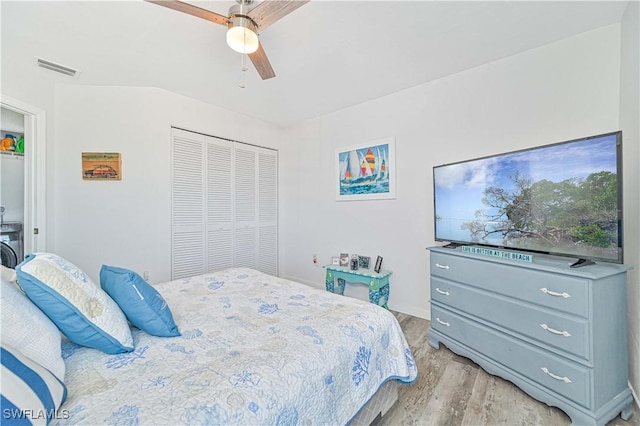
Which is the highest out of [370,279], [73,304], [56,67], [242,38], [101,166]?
[56,67]

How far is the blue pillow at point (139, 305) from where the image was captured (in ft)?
4.22

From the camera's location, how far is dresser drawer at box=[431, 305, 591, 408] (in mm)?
1490

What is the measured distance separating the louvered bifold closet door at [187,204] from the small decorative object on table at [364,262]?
6.68 ft

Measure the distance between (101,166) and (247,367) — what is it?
122 inches

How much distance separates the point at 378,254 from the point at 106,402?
2873 mm

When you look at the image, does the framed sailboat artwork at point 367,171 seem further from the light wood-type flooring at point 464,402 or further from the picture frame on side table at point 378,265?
the light wood-type flooring at point 464,402

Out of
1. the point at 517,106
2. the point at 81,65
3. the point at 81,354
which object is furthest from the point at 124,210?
the point at 517,106

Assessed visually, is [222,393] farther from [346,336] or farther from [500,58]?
[500,58]

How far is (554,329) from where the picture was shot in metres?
1.59

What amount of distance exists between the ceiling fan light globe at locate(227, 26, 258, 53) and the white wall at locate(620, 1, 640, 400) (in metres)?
2.41

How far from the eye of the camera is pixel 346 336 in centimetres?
130

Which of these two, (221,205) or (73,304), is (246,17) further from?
(221,205)

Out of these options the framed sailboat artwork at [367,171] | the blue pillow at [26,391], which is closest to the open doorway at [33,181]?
the blue pillow at [26,391]

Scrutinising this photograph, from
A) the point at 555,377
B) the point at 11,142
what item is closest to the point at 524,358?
the point at 555,377
